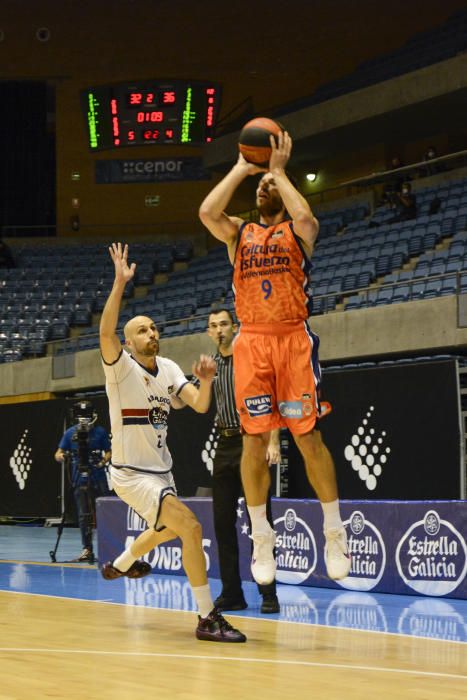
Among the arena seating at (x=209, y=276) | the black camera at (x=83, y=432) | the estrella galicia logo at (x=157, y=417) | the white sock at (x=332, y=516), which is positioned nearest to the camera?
the white sock at (x=332, y=516)

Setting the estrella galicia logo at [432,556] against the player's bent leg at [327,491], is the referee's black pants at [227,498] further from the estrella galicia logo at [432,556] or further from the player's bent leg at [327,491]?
the player's bent leg at [327,491]

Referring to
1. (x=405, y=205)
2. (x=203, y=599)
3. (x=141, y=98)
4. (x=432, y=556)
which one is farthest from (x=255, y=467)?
(x=141, y=98)

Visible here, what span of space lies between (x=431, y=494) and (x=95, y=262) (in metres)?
17.3

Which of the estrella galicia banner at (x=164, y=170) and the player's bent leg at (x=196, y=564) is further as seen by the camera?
the estrella galicia banner at (x=164, y=170)

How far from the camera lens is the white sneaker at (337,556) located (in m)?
6.22

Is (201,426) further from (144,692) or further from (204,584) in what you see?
(144,692)

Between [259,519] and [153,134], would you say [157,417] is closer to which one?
[259,519]

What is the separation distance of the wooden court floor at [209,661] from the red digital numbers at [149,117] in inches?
732

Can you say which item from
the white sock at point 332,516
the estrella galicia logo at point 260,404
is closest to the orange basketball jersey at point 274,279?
the estrella galicia logo at point 260,404

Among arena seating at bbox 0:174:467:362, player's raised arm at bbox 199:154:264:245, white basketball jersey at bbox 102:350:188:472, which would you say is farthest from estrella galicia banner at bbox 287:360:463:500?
player's raised arm at bbox 199:154:264:245

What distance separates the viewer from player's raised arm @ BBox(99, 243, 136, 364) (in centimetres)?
721

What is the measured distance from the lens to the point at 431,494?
49.1 ft

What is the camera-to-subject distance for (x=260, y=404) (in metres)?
6.42

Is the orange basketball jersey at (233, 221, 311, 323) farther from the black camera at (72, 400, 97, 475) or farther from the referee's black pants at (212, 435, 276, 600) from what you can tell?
the black camera at (72, 400, 97, 475)
